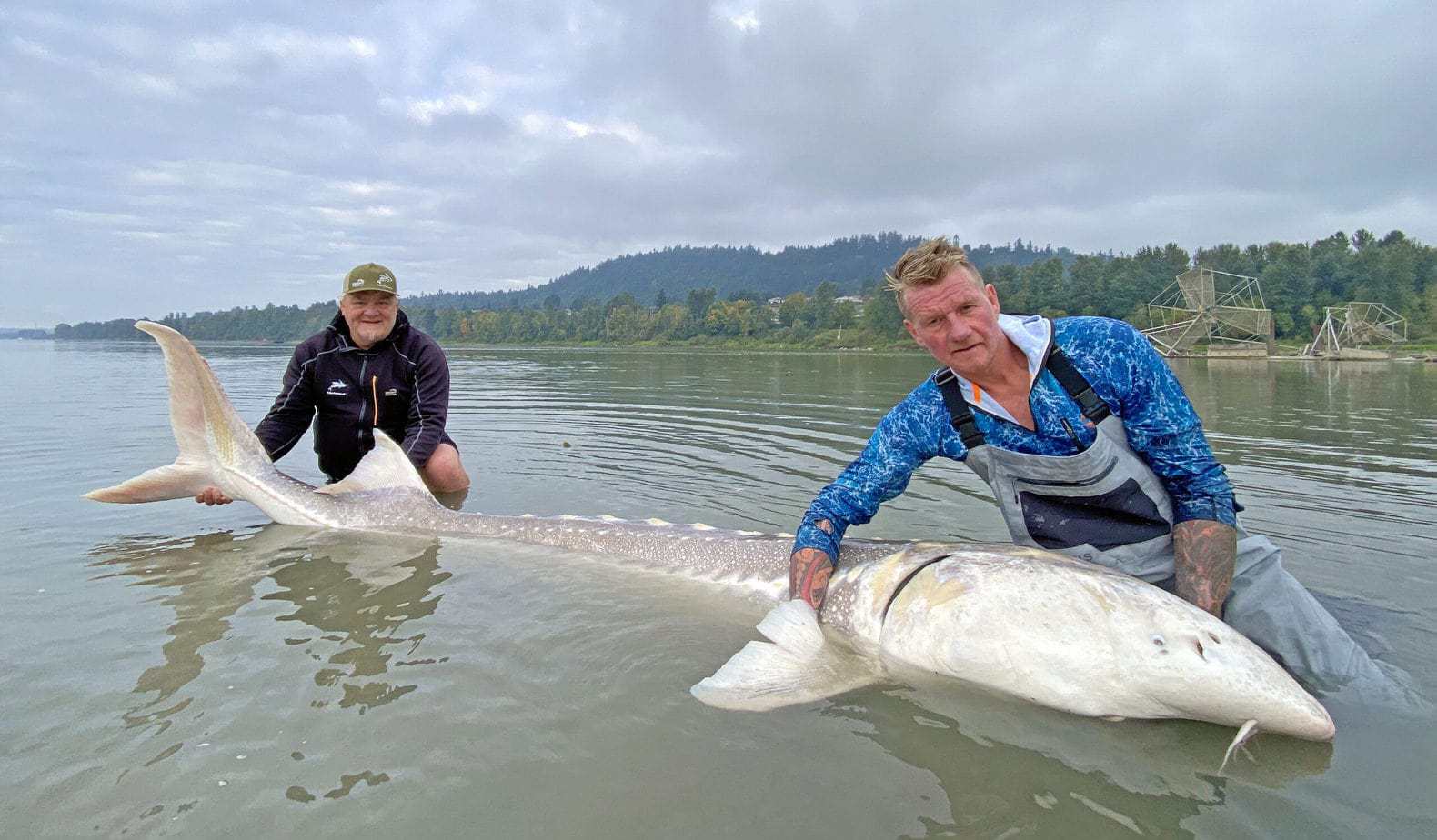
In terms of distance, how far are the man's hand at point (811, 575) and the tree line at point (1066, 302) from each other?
36132 millimetres

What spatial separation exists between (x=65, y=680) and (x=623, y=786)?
6.95 ft

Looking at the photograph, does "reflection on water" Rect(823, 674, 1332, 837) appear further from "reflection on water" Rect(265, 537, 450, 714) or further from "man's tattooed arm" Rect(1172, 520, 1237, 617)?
"reflection on water" Rect(265, 537, 450, 714)

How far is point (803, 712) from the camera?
2.46 m

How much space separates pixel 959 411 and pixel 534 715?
189 cm

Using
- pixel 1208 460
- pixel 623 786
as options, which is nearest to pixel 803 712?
pixel 623 786

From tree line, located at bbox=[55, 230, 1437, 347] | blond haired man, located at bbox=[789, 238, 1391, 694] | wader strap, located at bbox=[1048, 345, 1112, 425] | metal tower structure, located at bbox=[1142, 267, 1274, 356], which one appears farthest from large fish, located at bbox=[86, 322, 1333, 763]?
metal tower structure, located at bbox=[1142, 267, 1274, 356]

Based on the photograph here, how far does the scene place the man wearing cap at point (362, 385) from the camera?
5.40 meters

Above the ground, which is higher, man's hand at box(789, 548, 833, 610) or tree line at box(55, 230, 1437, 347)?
tree line at box(55, 230, 1437, 347)

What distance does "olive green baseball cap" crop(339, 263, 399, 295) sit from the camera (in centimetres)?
521

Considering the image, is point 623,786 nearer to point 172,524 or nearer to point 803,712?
point 803,712

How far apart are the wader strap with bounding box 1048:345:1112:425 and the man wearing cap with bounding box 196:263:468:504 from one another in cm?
435

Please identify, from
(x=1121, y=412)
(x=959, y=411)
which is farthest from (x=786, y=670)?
(x=1121, y=412)

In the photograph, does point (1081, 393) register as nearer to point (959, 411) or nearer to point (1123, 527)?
point (959, 411)

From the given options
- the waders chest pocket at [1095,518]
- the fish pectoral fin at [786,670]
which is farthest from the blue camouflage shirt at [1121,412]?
the fish pectoral fin at [786,670]
